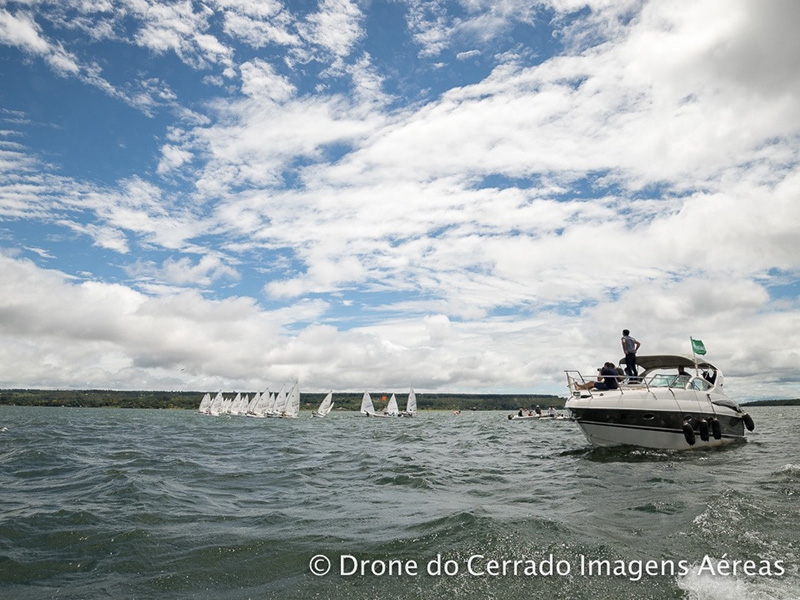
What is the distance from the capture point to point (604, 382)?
20.5 meters

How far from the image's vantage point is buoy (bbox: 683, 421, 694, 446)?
687 inches

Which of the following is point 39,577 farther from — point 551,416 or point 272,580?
point 551,416

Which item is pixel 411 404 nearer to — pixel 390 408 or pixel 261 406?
pixel 390 408

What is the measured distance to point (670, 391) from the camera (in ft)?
59.8

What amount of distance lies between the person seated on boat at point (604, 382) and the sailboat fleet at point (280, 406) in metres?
93.9

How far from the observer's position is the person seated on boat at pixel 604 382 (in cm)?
2033

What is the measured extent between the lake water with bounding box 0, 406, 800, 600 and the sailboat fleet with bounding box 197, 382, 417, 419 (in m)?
102

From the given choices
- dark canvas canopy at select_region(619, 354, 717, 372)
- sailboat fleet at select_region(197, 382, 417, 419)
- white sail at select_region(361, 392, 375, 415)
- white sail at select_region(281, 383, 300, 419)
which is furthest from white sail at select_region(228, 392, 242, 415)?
dark canvas canopy at select_region(619, 354, 717, 372)

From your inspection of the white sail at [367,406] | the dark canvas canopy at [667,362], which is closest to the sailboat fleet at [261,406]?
the white sail at [367,406]

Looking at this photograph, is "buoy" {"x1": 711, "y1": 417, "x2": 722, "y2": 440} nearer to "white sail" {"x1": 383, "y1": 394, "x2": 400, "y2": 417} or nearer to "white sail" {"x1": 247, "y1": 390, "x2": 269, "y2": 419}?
"white sail" {"x1": 383, "y1": 394, "x2": 400, "y2": 417}

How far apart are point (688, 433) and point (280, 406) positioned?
387ft

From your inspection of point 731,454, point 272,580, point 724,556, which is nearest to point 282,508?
point 272,580

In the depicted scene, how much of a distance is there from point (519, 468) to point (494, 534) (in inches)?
353

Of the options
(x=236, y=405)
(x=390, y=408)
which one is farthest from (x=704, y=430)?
(x=236, y=405)
